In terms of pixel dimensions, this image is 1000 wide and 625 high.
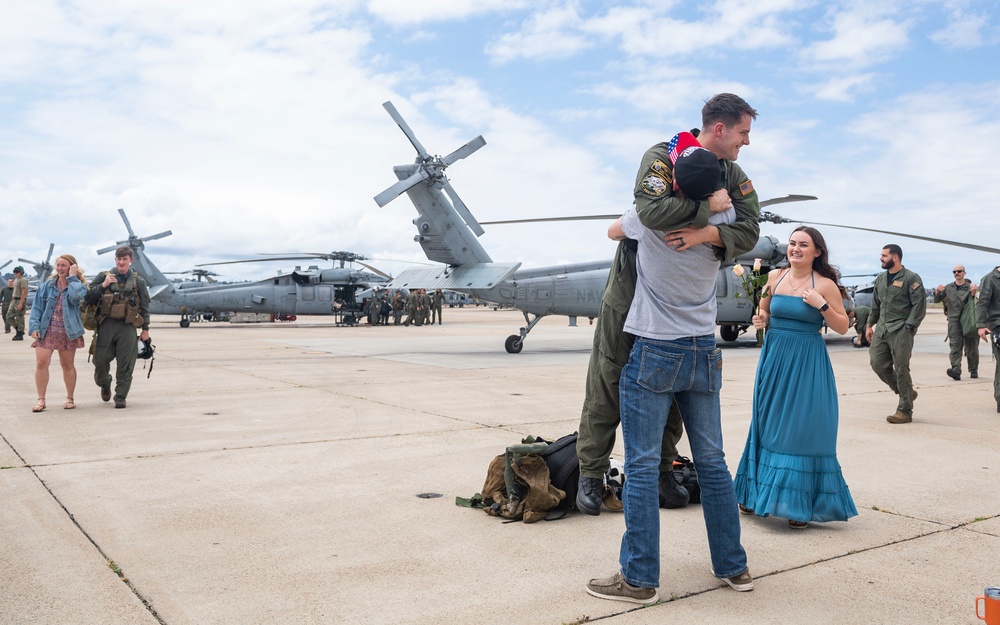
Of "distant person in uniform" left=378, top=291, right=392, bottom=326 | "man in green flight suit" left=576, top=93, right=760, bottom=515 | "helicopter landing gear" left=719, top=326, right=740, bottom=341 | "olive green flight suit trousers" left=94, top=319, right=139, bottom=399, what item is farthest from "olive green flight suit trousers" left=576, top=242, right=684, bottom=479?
→ "distant person in uniform" left=378, top=291, right=392, bottom=326

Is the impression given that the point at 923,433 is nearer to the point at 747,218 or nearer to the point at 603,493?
the point at 603,493

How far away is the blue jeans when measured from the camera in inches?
120

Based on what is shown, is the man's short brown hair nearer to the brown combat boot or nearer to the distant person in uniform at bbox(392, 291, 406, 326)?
the brown combat boot

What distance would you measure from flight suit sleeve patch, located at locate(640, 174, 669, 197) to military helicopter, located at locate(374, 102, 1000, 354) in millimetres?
13002

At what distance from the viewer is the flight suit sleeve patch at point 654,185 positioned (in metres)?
2.96

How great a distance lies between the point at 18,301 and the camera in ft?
64.2

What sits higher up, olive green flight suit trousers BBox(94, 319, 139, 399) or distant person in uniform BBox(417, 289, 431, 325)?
distant person in uniform BBox(417, 289, 431, 325)

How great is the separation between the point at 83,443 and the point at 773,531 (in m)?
5.49

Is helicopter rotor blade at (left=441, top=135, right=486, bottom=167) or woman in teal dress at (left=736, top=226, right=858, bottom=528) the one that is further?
helicopter rotor blade at (left=441, top=135, right=486, bottom=167)

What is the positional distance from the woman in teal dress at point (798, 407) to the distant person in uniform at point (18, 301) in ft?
62.9

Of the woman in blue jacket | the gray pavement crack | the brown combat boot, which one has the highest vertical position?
the woman in blue jacket

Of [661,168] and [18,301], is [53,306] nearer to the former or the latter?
[661,168]

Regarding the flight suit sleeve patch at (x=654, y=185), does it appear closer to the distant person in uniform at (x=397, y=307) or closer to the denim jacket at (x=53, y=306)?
the denim jacket at (x=53, y=306)

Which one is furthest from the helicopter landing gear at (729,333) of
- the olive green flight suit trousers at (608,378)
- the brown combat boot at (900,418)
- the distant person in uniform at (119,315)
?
the olive green flight suit trousers at (608,378)
